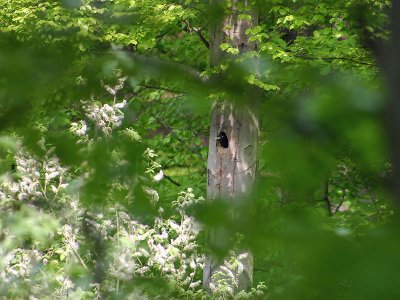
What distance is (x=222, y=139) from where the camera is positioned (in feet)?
25.2

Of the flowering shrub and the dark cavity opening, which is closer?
the flowering shrub

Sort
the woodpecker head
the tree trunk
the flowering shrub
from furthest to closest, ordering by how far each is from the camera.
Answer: the woodpecker head < the tree trunk < the flowering shrub

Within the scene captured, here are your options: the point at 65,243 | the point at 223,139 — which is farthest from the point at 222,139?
the point at 65,243

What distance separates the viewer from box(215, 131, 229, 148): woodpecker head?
7656 millimetres

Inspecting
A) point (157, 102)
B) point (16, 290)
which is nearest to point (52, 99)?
point (16, 290)

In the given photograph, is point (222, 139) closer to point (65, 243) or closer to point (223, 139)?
point (223, 139)

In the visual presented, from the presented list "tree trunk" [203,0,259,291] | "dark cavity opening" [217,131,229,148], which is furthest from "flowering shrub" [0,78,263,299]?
"dark cavity opening" [217,131,229,148]

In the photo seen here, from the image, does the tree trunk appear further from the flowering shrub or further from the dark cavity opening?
the flowering shrub

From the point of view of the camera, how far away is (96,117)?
5008mm

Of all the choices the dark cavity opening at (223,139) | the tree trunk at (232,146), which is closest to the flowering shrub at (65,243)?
the tree trunk at (232,146)

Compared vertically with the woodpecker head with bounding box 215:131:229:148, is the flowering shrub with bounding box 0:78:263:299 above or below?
below

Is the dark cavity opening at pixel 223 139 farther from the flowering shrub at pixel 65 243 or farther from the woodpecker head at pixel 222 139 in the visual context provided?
the flowering shrub at pixel 65 243

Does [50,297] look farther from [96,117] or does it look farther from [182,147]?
[182,147]

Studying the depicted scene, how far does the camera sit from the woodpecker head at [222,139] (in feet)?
25.1
